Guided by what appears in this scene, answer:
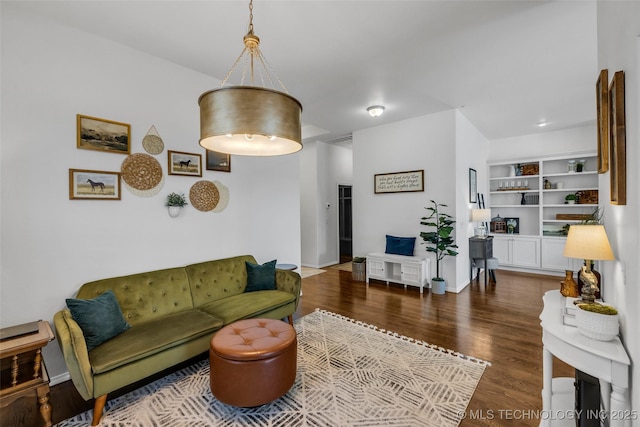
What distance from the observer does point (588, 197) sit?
552cm

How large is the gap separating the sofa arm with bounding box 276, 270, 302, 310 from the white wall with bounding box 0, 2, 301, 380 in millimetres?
838

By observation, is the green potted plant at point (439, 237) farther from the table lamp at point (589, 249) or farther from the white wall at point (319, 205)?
the table lamp at point (589, 249)

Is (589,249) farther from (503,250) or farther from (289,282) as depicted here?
(503,250)

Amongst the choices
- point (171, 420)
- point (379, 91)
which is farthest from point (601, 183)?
point (171, 420)

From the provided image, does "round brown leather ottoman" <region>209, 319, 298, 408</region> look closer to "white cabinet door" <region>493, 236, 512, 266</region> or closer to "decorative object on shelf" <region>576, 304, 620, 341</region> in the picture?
"decorative object on shelf" <region>576, 304, 620, 341</region>

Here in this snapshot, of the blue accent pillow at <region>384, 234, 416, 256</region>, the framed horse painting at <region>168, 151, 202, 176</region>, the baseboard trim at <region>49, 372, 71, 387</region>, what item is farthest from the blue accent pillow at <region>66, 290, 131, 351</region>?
the blue accent pillow at <region>384, 234, 416, 256</region>

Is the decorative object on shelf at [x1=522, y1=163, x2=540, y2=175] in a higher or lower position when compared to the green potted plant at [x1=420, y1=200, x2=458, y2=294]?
higher

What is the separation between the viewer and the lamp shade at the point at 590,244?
5.30 feet

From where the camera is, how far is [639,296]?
1173 millimetres

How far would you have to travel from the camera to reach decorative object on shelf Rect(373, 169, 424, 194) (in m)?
5.06

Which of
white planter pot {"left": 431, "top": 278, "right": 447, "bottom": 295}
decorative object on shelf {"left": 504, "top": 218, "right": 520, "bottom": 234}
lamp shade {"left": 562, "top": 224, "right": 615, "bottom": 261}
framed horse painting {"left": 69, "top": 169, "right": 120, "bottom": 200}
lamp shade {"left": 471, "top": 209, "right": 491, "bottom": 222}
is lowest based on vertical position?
white planter pot {"left": 431, "top": 278, "right": 447, "bottom": 295}

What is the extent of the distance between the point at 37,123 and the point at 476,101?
A: 16.9 ft

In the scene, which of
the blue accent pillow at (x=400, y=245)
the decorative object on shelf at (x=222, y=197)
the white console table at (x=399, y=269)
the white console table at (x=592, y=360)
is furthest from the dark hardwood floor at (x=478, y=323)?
the decorative object on shelf at (x=222, y=197)

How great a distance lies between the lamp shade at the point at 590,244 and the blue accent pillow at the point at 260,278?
2.77 m
